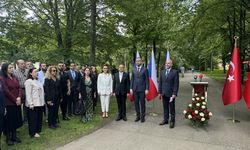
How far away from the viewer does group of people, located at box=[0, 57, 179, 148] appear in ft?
20.8

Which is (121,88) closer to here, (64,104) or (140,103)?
(140,103)

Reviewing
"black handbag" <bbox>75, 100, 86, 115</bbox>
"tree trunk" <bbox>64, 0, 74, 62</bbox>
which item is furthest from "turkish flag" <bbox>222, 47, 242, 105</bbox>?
"tree trunk" <bbox>64, 0, 74, 62</bbox>

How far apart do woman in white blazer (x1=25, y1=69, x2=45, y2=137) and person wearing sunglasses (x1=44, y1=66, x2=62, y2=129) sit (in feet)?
1.36

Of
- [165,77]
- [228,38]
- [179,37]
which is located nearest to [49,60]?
[165,77]

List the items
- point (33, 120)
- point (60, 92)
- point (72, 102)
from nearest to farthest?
point (33, 120)
point (60, 92)
point (72, 102)

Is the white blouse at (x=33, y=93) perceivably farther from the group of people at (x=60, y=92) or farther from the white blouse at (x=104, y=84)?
the white blouse at (x=104, y=84)

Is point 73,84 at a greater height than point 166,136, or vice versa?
point 73,84

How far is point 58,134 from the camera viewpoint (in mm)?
7137

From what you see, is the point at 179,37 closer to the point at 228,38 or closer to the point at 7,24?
the point at 228,38

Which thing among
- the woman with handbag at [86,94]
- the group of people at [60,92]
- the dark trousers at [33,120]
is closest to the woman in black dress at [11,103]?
the group of people at [60,92]

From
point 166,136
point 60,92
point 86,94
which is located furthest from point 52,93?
point 166,136

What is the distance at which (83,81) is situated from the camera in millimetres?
8820

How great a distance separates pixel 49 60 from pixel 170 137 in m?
7.11

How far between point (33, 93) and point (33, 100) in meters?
0.17
